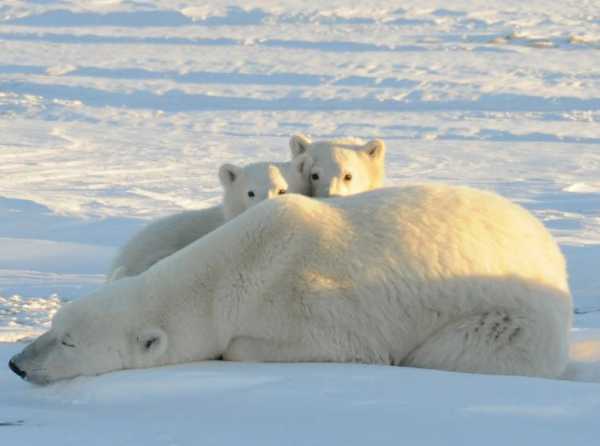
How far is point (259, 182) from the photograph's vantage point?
257 inches

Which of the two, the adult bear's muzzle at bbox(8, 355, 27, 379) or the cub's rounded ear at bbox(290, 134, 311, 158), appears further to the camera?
the cub's rounded ear at bbox(290, 134, 311, 158)

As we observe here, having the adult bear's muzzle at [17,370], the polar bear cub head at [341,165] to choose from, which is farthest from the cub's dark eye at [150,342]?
the polar bear cub head at [341,165]

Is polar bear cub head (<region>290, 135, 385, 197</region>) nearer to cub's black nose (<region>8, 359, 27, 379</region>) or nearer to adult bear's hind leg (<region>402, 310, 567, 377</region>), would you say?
adult bear's hind leg (<region>402, 310, 567, 377</region>)

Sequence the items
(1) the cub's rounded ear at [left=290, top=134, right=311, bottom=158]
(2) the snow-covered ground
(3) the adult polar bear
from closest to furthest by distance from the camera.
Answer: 1. (2) the snow-covered ground
2. (3) the adult polar bear
3. (1) the cub's rounded ear at [left=290, top=134, right=311, bottom=158]

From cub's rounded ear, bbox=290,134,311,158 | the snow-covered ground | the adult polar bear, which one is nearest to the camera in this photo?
the snow-covered ground

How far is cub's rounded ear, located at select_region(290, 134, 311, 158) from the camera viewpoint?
7086mm

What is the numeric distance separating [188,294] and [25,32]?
1928 centimetres

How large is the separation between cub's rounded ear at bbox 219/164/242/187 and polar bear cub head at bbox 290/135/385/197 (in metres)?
0.37

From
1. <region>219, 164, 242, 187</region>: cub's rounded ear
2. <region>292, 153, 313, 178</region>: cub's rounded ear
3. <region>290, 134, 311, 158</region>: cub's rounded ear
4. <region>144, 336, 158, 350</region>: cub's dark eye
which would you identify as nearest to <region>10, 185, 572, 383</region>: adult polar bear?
<region>144, 336, 158, 350</region>: cub's dark eye

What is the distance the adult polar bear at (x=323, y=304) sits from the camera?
4258 mm

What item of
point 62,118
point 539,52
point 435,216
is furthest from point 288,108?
point 435,216

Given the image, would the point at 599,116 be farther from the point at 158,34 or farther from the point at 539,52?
the point at 158,34

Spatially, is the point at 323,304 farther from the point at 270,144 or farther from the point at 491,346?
the point at 270,144

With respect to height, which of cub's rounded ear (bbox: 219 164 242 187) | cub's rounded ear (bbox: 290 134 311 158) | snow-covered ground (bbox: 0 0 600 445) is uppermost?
cub's rounded ear (bbox: 290 134 311 158)
